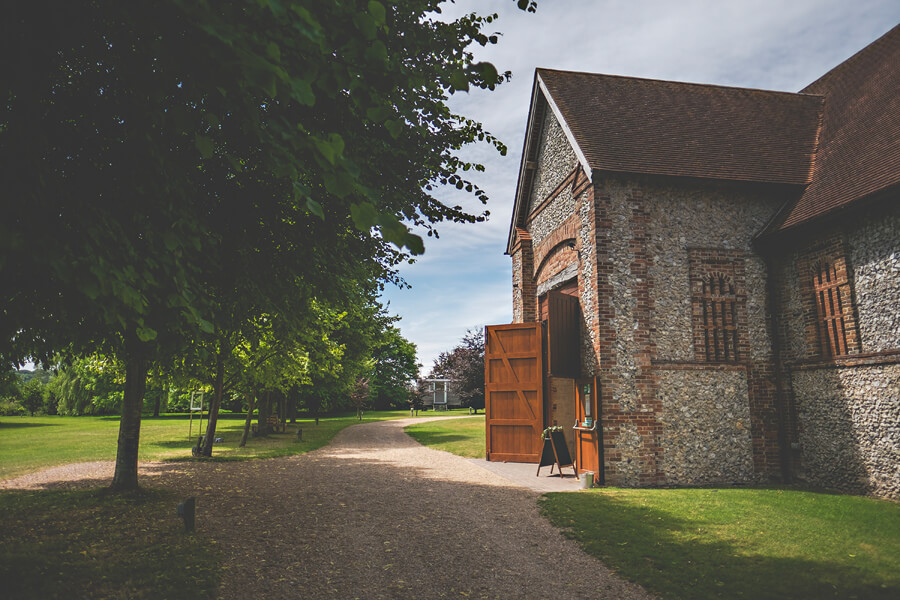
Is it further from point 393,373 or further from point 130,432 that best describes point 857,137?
point 393,373

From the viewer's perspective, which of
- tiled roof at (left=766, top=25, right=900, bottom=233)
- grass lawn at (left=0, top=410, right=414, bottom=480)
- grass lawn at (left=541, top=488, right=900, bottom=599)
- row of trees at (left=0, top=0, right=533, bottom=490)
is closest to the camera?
row of trees at (left=0, top=0, right=533, bottom=490)

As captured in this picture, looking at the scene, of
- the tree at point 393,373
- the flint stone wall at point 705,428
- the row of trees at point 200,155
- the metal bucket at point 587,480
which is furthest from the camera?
the tree at point 393,373

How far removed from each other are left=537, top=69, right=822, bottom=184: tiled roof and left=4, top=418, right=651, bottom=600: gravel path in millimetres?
7407

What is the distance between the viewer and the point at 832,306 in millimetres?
10773

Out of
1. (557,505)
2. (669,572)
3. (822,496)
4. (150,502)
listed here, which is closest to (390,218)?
(669,572)

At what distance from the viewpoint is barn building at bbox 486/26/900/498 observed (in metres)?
10.1

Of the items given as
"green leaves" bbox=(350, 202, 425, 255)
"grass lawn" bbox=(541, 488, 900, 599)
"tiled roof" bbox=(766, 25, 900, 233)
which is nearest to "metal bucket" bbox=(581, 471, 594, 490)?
"grass lawn" bbox=(541, 488, 900, 599)

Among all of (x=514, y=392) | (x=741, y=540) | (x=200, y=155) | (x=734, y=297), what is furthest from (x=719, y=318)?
(x=200, y=155)

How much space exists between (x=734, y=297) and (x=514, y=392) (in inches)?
226

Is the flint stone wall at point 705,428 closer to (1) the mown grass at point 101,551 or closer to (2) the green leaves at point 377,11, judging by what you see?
(1) the mown grass at point 101,551

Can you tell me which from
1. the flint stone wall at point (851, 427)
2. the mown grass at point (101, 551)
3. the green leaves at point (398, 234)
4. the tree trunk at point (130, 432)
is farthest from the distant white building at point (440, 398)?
the green leaves at point (398, 234)

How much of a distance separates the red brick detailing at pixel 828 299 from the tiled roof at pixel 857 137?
795 mm

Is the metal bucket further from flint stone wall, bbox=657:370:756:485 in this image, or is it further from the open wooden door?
the open wooden door

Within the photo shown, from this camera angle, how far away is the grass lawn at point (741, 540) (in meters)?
5.36
